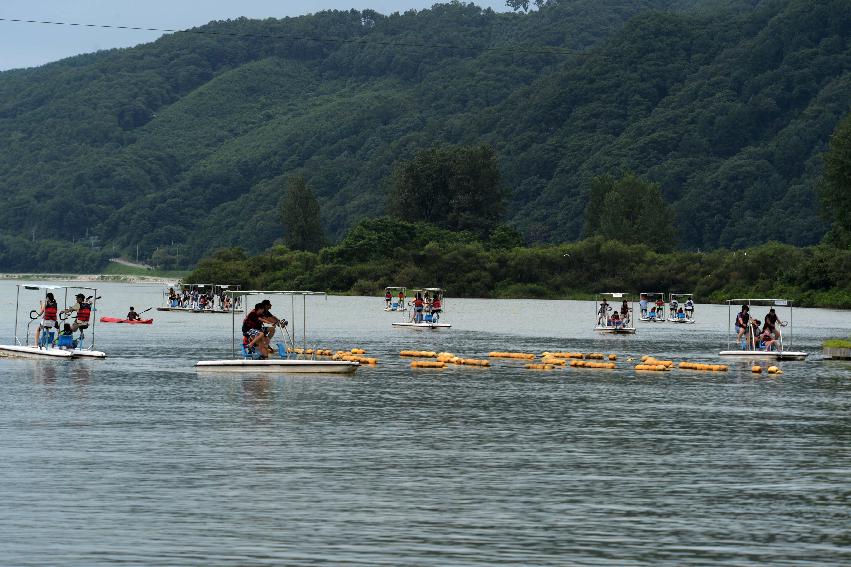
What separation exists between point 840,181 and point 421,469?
528 ft

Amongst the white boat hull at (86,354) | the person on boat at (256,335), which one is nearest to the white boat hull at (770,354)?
the person on boat at (256,335)

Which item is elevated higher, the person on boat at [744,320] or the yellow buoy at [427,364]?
the person on boat at [744,320]

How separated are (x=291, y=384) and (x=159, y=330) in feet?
172

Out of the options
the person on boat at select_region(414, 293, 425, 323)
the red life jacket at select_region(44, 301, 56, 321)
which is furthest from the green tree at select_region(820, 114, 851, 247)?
the red life jacket at select_region(44, 301, 56, 321)

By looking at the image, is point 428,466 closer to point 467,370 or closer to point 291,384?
point 291,384

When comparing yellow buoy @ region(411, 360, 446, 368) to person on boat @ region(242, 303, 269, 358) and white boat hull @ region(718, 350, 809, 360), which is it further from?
white boat hull @ region(718, 350, 809, 360)

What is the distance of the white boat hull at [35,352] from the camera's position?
201ft

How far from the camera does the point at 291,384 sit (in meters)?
50.8

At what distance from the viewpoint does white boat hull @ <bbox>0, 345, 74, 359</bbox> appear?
61.4 m

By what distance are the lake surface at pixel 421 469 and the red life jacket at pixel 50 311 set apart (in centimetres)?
332

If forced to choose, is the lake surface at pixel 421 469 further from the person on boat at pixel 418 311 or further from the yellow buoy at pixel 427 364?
the person on boat at pixel 418 311

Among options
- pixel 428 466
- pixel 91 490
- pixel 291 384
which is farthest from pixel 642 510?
pixel 291 384

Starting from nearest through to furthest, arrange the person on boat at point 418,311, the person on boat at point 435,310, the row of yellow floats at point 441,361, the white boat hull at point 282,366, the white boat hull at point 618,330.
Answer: the white boat hull at point 282,366 → the row of yellow floats at point 441,361 → the white boat hull at point 618,330 → the person on boat at point 435,310 → the person on boat at point 418,311

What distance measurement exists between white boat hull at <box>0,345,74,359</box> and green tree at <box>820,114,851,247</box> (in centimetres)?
13639
